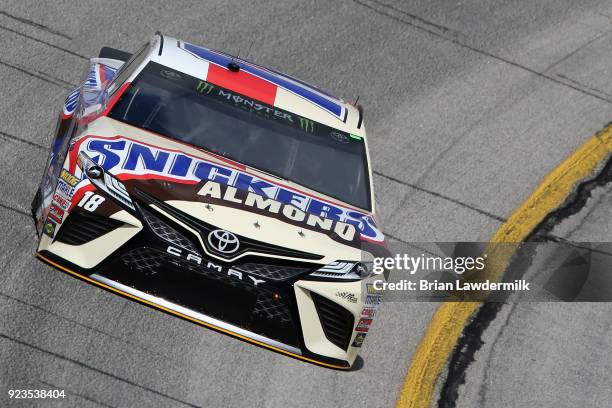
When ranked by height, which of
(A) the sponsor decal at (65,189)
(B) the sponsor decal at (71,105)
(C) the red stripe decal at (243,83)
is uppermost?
(C) the red stripe decal at (243,83)

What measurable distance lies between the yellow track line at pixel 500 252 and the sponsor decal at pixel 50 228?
319 centimetres

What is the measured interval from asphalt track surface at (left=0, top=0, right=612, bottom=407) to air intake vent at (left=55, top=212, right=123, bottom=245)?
1.13m

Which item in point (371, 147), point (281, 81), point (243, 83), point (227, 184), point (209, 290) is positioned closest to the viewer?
point (209, 290)

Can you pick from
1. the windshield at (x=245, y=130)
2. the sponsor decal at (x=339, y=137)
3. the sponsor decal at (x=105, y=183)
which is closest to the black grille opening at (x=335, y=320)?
the windshield at (x=245, y=130)

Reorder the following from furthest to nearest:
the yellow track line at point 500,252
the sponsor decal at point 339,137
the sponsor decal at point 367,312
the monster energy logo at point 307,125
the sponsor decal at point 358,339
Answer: the yellow track line at point 500,252
the sponsor decal at point 339,137
the monster energy logo at point 307,125
the sponsor decal at point 358,339
the sponsor decal at point 367,312

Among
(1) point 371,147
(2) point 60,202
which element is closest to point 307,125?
(2) point 60,202

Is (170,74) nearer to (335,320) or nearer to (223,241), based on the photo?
(223,241)

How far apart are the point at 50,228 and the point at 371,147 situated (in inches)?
188

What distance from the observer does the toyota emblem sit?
7.57 m

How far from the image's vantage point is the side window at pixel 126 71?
350 inches

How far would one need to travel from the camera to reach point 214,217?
764cm

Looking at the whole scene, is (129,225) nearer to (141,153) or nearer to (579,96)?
(141,153)

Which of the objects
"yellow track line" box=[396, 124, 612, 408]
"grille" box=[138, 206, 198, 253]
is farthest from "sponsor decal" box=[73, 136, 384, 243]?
"yellow track line" box=[396, 124, 612, 408]

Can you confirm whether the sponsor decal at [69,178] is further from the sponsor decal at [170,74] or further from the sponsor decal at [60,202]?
the sponsor decal at [170,74]
